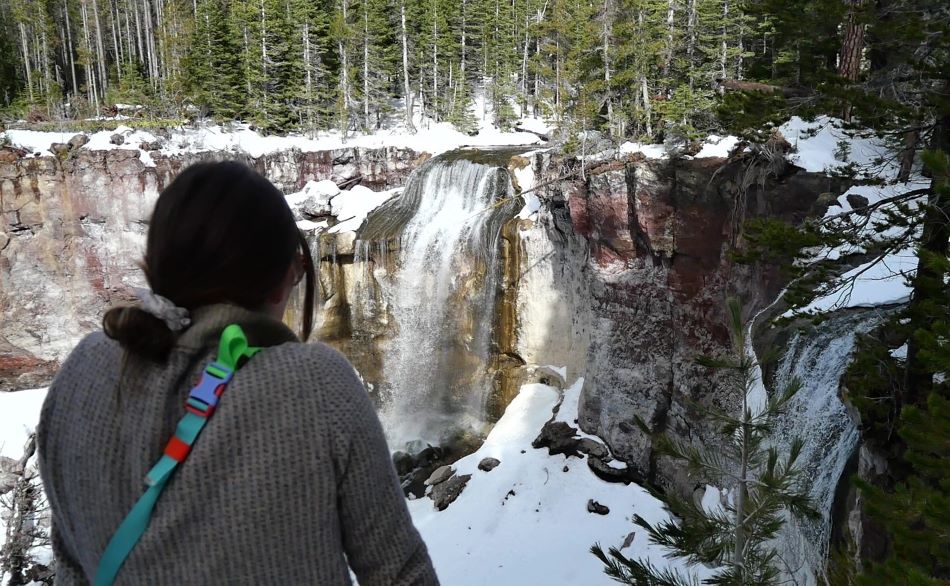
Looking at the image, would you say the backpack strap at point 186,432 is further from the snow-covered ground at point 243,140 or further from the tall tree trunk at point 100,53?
the tall tree trunk at point 100,53

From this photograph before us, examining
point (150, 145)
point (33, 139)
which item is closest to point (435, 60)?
point (150, 145)

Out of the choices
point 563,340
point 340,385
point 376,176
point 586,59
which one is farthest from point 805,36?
point 376,176

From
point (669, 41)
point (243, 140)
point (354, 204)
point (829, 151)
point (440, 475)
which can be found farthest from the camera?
point (243, 140)

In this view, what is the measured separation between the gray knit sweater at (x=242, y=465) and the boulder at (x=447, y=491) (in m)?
14.0

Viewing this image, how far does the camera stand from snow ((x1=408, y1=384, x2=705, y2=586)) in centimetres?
1248

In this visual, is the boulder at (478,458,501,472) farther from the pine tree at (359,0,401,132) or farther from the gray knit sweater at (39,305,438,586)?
the pine tree at (359,0,401,132)

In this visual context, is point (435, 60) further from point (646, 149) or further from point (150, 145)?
point (646, 149)

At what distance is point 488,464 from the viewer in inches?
600

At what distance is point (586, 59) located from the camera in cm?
1986

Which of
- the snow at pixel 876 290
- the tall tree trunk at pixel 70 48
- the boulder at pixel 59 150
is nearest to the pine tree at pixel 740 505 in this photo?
the snow at pixel 876 290

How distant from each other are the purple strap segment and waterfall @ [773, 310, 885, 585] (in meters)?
5.49

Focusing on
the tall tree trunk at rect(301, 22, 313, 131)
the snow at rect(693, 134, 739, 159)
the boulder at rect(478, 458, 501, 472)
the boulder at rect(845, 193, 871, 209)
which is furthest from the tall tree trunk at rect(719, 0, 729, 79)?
the tall tree trunk at rect(301, 22, 313, 131)

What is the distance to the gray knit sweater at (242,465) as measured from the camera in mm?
1229

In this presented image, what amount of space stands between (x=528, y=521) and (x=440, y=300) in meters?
6.91
